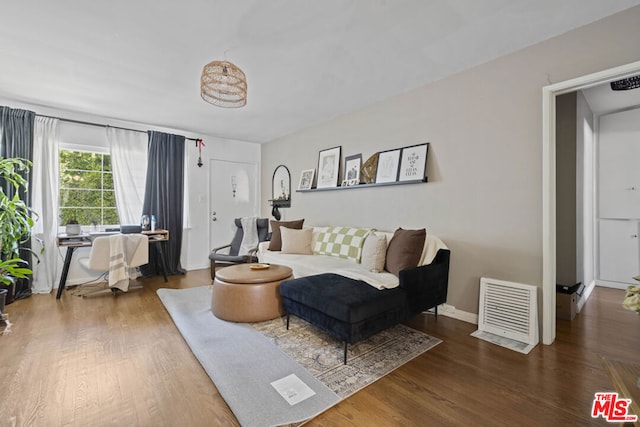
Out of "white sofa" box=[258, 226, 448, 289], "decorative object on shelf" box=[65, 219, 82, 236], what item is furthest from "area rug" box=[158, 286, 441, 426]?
"decorative object on shelf" box=[65, 219, 82, 236]

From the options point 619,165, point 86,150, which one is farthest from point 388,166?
point 86,150

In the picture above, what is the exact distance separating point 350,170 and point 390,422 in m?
2.87

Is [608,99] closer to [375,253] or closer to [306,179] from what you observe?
[375,253]

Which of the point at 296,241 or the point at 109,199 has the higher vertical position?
the point at 109,199

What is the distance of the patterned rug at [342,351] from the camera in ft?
5.81

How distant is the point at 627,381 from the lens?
1010 mm

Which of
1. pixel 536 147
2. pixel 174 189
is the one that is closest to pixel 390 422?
pixel 536 147

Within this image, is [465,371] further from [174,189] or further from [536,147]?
[174,189]

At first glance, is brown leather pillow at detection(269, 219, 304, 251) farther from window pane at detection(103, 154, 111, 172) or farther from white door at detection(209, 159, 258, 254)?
window pane at detection(103, 154, 111, 172)

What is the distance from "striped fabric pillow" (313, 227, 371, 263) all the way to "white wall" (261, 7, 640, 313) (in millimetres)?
351

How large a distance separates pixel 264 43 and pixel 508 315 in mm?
2964

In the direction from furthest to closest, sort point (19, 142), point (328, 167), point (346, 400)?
point (328, 167) → point (19, 142) → point (346, 400)

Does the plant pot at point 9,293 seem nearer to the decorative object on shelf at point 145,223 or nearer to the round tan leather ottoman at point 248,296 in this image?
the decorative object on shelf at point 145,223

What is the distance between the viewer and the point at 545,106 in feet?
7.21
